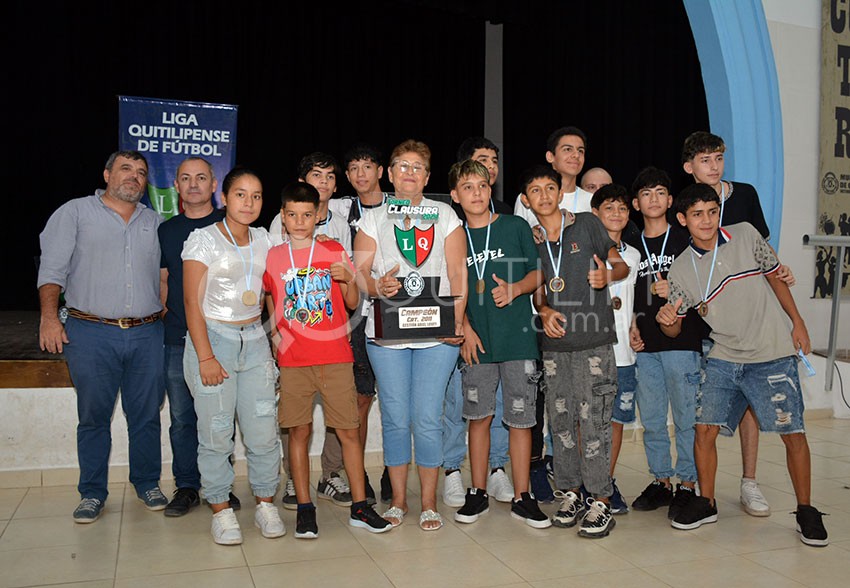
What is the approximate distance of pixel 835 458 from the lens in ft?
13.7

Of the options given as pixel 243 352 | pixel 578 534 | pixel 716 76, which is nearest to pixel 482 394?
pixel 578 534

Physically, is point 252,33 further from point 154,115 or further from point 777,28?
point 777,28

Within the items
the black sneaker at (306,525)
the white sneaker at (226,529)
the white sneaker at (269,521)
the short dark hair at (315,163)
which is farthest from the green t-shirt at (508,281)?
the white sneaker at (226,529)

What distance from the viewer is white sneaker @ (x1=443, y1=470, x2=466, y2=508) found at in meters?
3.27

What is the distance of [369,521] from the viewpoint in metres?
2.91

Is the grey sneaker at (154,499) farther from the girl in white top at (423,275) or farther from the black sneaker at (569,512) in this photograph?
the black sneaker at (569,512)

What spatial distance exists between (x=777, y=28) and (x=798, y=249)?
1666mm

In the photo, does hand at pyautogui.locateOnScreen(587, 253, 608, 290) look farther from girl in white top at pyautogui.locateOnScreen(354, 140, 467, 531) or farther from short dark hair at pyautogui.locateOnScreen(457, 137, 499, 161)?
short dark hair at pyautogui.locateOnScreen(457, 137, 499, 161)

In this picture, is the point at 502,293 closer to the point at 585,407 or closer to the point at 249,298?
the point at 585,407

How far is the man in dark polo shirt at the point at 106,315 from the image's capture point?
312 centimetres

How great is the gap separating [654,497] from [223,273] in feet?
6.90

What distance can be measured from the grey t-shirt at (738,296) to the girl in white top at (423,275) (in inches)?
37.4

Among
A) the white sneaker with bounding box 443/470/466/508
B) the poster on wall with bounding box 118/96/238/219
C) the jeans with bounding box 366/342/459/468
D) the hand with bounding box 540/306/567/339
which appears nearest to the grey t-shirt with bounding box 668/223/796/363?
the hand with bounding box 540/306/567/339

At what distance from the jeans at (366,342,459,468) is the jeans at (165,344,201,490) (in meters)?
0.96
